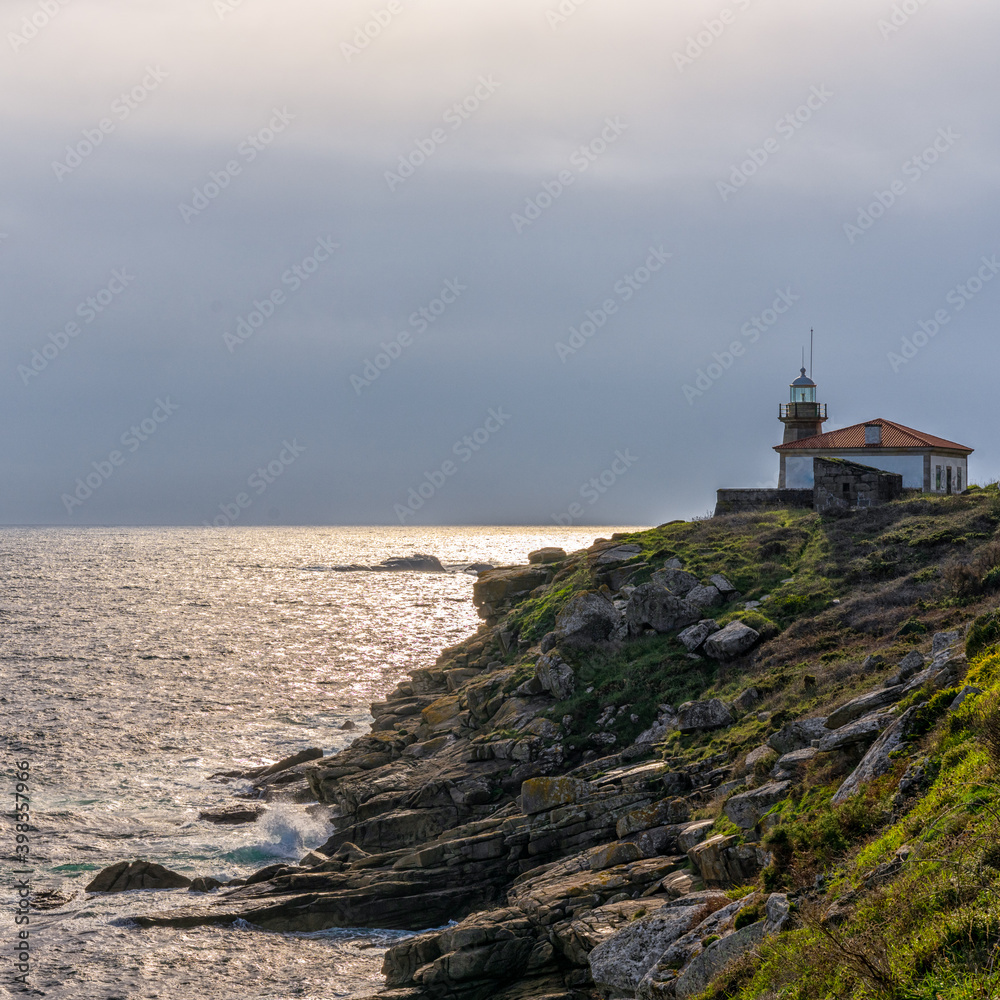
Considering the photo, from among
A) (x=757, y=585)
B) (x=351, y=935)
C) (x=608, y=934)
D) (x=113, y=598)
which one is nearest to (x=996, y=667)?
(x=608, y=934)

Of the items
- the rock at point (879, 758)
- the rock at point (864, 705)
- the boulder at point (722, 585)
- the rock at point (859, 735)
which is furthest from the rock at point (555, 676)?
the rock at point (879, 758)

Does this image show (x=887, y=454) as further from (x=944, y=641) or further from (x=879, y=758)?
(x=879, y=758)

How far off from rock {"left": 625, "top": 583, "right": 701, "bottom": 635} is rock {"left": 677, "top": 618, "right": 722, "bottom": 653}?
1.12m

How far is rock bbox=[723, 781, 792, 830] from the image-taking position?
1582cm

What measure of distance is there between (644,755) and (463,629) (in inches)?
2400

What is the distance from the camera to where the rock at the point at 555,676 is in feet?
95.2

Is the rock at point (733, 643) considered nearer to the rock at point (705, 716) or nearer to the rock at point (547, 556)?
the rock at point (705, 716)

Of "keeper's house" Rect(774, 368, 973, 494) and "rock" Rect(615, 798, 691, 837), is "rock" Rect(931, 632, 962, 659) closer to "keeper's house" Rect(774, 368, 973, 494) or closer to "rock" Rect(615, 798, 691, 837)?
"rock" Rect(615, 798, 691, 837)

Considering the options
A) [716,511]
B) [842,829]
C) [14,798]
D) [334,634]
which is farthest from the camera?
[334,634]

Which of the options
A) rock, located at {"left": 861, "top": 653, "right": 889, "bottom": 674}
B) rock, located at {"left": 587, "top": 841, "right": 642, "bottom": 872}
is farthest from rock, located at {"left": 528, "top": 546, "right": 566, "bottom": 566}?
rock, located at {"left": 587, "top": 841, "right": 642, "bottom": 872}

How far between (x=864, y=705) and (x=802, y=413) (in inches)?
1790

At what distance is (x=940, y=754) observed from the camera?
11.4 meters

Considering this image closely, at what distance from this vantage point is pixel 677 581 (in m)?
32.4

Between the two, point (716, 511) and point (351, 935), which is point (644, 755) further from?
point (716, 511)
